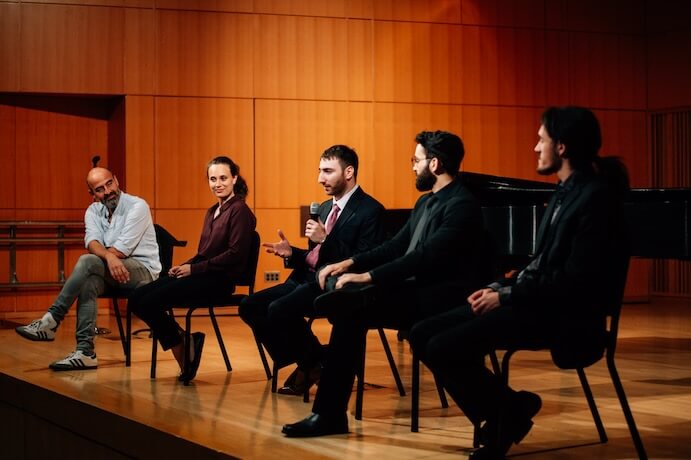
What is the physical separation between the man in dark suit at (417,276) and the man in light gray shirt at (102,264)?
1.92m

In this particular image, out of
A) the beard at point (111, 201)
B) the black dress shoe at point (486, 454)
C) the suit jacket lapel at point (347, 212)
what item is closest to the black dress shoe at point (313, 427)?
the black dress shoe at point (486, 454)

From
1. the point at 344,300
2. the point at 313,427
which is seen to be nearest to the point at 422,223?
the point at 344,300

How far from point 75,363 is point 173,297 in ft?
2.54

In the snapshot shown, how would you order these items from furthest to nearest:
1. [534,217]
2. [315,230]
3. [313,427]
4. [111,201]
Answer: [534,217], [111,201], [315,230], [313,427]

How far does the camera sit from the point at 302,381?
431 centimetres

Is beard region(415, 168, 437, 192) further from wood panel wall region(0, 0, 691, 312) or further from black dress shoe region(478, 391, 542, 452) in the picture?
wood panel wall region(0, 0, 691, 312)

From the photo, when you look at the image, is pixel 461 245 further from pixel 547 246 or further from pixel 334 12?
pixel 334 12

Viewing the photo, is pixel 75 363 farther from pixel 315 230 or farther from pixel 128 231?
pixel 315 230

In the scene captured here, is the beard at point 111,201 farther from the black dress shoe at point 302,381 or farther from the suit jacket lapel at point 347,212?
the suit jacket lapel at point 347,212

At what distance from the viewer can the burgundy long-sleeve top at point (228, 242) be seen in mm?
4793

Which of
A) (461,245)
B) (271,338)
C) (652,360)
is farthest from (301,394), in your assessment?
(652,360)

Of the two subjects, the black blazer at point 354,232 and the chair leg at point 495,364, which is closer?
the chair leg at point 495,364

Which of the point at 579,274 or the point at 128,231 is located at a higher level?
the point at 128,231

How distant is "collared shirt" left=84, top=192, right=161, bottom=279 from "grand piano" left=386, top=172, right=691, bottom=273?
177 cm
